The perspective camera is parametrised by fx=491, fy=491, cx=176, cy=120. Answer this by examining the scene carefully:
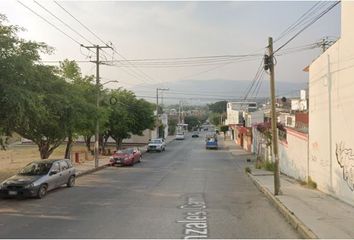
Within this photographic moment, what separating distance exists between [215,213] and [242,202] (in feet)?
11.4

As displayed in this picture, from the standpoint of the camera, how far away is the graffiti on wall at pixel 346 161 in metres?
15.9

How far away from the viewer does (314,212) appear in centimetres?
1469

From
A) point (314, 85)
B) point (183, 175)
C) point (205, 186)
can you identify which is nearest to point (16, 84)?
point (205, 186)

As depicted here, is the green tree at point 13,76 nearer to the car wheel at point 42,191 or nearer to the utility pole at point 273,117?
the car wheel at point 42,191

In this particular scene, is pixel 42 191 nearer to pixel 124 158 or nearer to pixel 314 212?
pixel 314 212

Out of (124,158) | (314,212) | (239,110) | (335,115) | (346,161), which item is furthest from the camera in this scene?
(239,110)

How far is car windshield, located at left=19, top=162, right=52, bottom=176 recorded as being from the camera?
70.8 feet

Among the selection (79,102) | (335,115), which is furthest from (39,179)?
(335,115)

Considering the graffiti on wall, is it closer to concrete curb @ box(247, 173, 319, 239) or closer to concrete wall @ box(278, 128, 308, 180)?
concrete curb @ box(247, 173, 319, 239)

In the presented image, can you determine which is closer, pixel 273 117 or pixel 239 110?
pixel 273 117

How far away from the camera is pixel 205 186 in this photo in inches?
976

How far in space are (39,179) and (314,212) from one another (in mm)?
11420

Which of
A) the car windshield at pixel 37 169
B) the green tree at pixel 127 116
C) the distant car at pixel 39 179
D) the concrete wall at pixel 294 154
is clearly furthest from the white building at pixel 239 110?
the car windshield at pixel 37 169

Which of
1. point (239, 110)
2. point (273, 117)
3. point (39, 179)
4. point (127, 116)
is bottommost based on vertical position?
point (39, 179)
